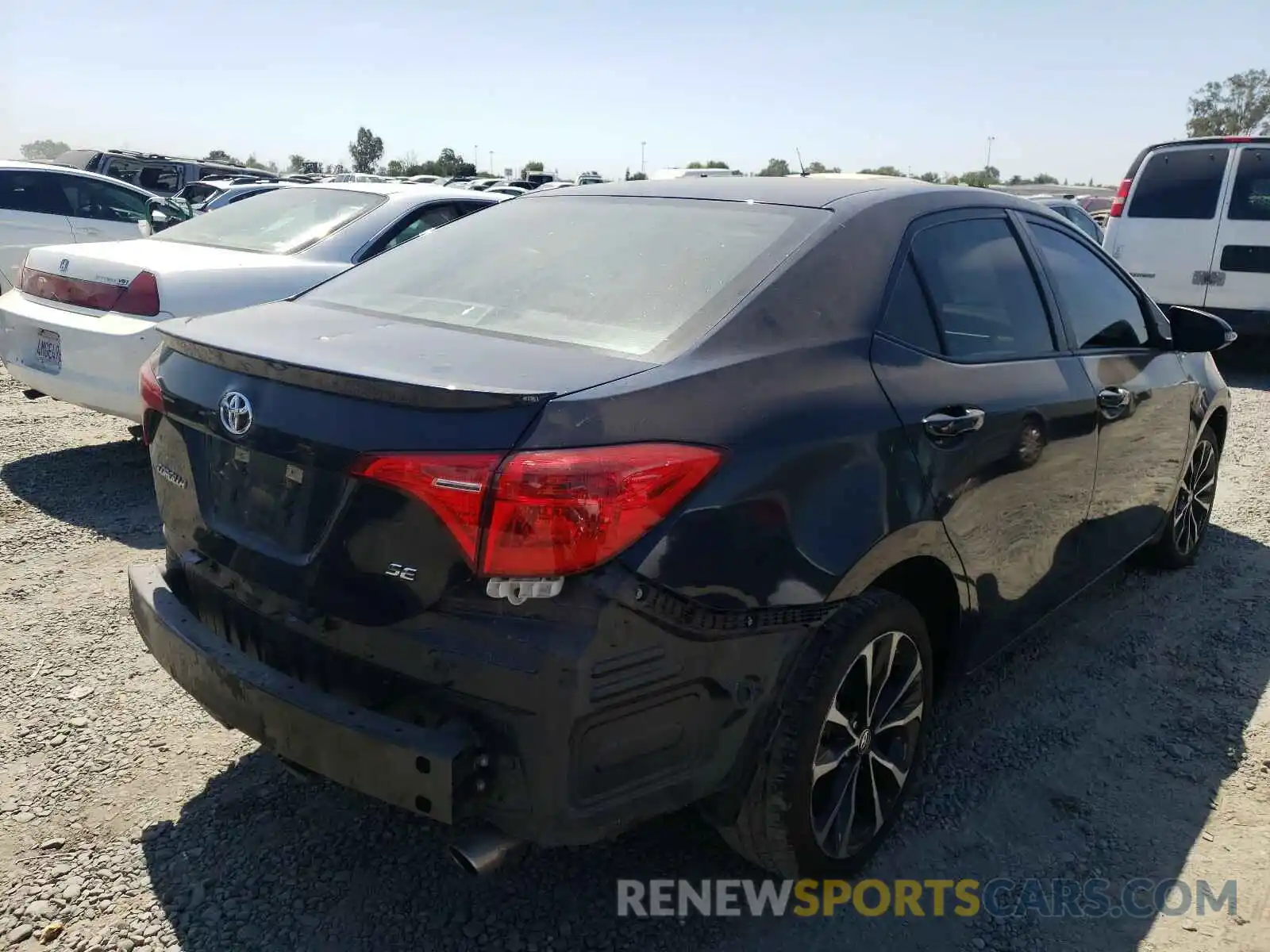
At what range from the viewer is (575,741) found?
1837 mm

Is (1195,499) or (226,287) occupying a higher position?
(226,287)

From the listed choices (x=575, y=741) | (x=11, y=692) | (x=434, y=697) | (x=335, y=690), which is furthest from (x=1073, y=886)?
(x=11, y=692)

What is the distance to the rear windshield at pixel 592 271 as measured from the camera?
2314 millimetres

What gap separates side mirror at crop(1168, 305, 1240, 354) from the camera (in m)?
3.96

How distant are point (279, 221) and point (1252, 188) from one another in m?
8.93

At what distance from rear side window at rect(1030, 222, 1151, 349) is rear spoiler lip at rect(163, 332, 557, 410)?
2.32 meters

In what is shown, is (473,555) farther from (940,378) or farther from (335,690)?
(940,378)

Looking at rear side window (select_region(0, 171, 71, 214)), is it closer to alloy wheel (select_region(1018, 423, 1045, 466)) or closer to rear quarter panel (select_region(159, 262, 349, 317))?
rear quarter panel (select_region(159, 262, 349, 317))

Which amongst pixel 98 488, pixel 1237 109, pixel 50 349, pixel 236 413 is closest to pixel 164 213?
pixel 50 349

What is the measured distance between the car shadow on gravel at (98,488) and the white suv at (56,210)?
3.96 metres

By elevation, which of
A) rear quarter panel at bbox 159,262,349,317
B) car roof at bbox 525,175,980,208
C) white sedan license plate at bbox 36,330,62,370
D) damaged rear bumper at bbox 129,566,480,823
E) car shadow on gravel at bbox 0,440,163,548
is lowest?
car shadow on gravel at bbox 0,440,163,548

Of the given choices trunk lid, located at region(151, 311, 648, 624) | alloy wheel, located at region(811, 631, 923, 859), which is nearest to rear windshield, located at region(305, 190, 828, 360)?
trunk lid, located at region(151, 311, 648, 624)

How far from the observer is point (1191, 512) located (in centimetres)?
474

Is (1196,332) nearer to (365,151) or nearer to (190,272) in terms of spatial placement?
(190,272)
